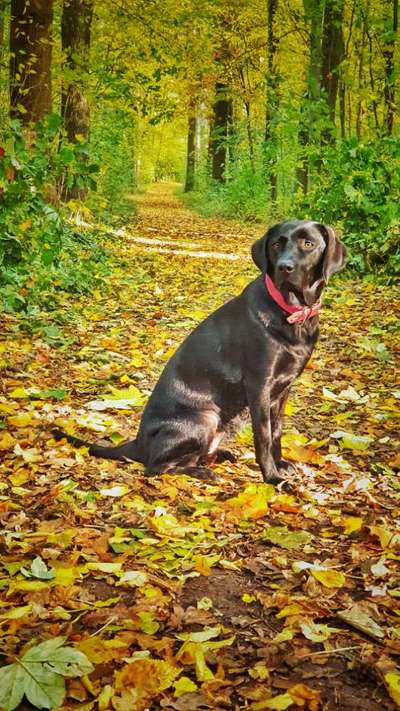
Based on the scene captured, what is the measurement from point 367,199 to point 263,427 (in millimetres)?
6860

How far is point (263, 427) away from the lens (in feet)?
12.6

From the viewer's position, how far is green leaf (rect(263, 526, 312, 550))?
320 cm

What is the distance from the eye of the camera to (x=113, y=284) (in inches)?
402

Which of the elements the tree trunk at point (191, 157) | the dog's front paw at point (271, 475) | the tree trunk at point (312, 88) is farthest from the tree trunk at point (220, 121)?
the dog's front paw at point (271, 475)

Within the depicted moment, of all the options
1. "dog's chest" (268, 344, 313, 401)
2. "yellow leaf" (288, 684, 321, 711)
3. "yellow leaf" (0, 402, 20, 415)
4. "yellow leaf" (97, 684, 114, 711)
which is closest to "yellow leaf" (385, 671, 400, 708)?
"yellow leaf" (288, 684, 321, 711)

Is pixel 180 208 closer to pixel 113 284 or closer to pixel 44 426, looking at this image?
pixel 113 284

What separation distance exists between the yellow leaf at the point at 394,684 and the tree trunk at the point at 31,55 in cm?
992

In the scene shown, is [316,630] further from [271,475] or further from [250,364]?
[250,364]

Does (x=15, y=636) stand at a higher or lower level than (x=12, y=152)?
lower

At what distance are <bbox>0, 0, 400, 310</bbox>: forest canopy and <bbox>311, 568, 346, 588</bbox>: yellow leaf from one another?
480cm

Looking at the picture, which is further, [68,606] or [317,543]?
[317,543]

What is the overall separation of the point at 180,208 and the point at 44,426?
26.2 m

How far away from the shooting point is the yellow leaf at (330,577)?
2809mm

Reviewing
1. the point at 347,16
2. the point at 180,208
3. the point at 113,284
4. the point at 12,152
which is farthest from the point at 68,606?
the point at 180,208
